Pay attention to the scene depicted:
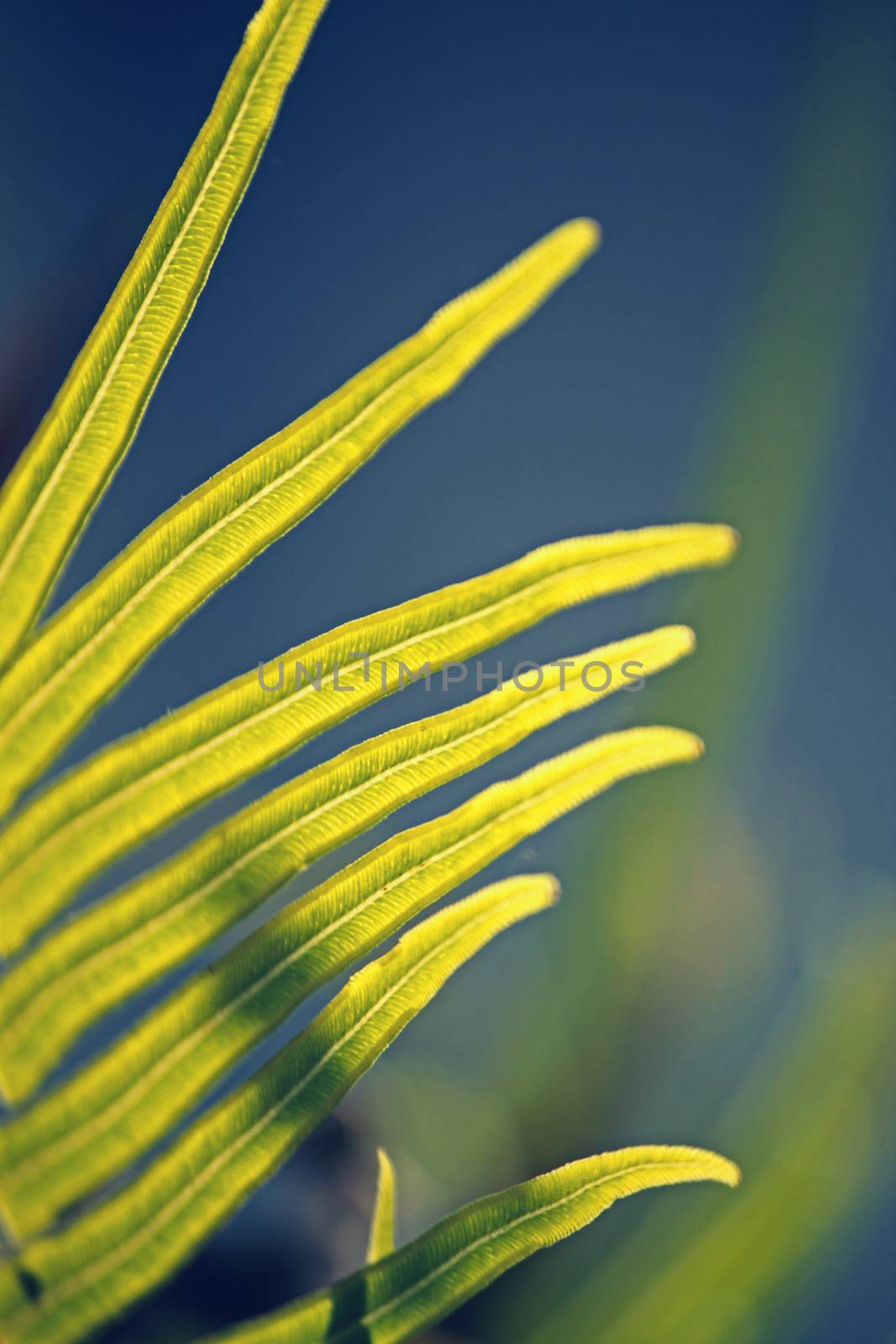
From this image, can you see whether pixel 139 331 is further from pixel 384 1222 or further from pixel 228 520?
pixel 384 1222

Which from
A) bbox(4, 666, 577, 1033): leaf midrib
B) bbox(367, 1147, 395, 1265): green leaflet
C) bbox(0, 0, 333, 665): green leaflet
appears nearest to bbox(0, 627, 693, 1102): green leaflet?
bbox(4, 666, 577, 1033): leaf midrib

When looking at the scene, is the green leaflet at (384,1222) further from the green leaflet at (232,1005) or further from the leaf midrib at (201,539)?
the leaf midrib at (201,539)

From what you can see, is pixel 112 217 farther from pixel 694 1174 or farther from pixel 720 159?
pixel 694 1174

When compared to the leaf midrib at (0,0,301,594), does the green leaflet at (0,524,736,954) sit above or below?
below

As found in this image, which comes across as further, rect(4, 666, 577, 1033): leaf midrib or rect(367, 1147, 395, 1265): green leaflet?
rect(367, 1147, 395, 1265): green leaflet

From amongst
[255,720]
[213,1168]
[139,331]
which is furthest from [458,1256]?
[139,331]

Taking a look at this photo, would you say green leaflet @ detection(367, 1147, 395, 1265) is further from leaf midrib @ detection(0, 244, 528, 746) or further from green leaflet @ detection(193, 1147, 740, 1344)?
leaf midrib @ detection(0, 244, 528, 746)
